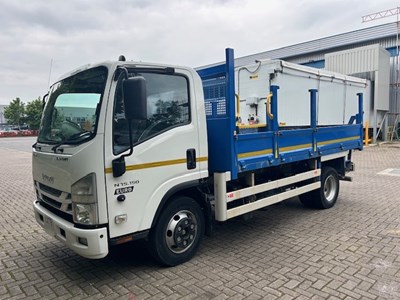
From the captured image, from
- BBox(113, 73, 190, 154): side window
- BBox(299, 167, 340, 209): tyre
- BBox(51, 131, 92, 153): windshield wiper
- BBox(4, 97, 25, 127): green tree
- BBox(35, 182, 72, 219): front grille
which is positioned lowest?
BBox(299, 167, 340, 209): tyre

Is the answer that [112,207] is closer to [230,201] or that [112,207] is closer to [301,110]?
[230,201]

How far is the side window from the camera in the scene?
10.8ft

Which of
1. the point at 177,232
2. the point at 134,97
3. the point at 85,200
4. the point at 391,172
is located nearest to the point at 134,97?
A: the point at 134,97

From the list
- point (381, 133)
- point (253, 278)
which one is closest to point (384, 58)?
point (381, 133)

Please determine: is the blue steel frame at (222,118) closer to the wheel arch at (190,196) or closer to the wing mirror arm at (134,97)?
the wheel arch at (190,196)

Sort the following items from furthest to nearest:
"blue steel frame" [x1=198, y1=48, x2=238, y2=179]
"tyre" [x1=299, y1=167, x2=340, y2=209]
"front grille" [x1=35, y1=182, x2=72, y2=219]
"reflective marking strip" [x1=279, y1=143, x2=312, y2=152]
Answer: "tyre" [x1=299, y1=167, x2=340, y2=209], "reflective marking strip" [x1=279, y1=143, x2=312, y2=152], "blue steel frame" [x1=198, y1=48, x2=238, y2=179], "front grille" [x1=35, y1=182, x2=72, y2=219]

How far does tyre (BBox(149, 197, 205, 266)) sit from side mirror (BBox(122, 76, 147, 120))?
4.04ft

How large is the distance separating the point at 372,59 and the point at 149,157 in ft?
65.4

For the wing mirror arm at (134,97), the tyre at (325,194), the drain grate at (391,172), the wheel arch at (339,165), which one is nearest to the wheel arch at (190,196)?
the wing mirror arm at (134,97)

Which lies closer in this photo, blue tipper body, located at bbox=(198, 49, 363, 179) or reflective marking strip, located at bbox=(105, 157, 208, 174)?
reflective marking strip, located at bbox=(105, 157, 208, 174)

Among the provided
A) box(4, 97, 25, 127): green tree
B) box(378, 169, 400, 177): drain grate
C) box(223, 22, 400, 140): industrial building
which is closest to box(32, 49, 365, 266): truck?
box(378, 169, 400, 177): drain grate

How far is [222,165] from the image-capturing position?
413 cm

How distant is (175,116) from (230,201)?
1329 millimetres

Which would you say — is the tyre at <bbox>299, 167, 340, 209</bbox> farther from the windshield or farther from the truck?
the windshield
